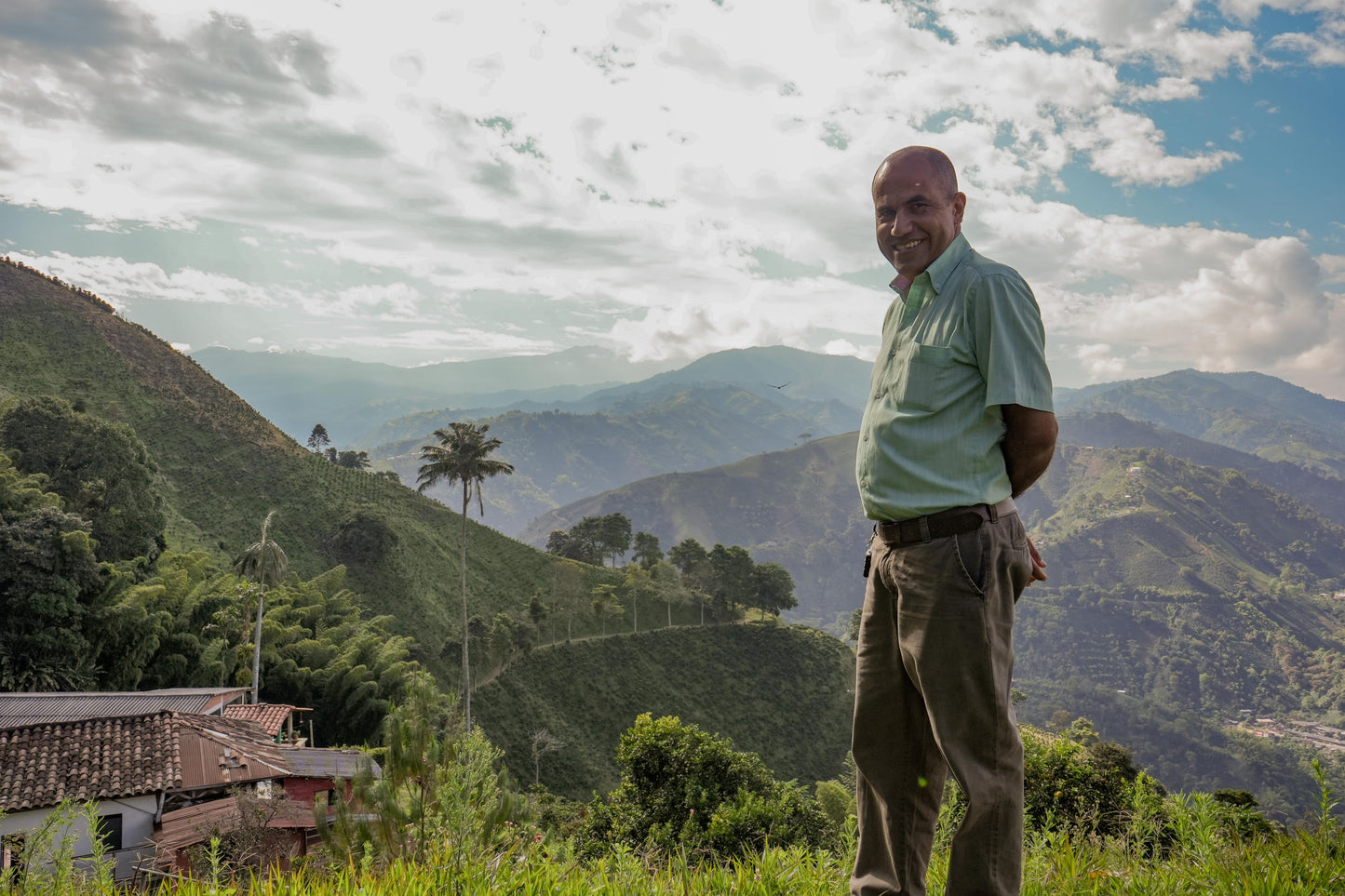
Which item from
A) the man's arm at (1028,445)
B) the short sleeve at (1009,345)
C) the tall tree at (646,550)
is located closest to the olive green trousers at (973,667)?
the man's arm at (1028,445)

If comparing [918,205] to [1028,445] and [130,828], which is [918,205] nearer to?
[1028,445]

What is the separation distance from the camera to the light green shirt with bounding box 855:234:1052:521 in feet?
6.15

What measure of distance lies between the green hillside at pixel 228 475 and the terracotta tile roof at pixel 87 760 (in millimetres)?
21959

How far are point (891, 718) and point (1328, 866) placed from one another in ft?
4.80

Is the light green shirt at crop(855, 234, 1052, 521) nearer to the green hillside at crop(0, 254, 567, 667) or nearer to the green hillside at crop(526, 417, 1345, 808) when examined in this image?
the green hillside at crop(0, 254, 567, 667)

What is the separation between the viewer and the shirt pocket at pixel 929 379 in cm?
196

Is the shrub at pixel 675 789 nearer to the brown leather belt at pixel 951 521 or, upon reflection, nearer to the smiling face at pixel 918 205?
the brown leather belt at pixel 951 521

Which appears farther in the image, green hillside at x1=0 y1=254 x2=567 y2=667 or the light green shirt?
green hillside at x1=0 y1=254 x2=567 y2=667

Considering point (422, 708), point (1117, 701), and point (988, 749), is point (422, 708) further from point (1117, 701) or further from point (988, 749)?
point (1117, 701)

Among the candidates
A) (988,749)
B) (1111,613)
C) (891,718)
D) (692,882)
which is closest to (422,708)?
(692,882)

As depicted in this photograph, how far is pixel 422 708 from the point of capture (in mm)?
4297

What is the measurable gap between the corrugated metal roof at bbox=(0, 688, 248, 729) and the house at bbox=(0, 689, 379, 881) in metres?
0.65

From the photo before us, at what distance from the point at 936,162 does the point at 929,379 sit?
70 centimetres

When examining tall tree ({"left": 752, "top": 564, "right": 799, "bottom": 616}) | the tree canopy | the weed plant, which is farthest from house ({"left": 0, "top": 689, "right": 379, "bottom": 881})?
tall tree ({"left": 752, "top": 564, "right": 799, "bottom": 616})
